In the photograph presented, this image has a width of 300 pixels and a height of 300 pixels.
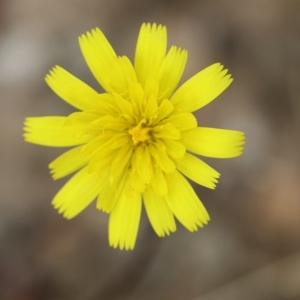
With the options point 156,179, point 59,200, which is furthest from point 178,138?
point 59,200

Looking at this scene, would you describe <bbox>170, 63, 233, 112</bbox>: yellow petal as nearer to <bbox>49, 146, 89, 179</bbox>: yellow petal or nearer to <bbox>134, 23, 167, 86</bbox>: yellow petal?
<bbox>134, 23, 167, 86</bbox>: yellow petal

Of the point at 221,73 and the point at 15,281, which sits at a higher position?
the point at 221,73

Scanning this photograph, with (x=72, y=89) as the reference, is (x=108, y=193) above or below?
below

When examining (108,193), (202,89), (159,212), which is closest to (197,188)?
(159,212)

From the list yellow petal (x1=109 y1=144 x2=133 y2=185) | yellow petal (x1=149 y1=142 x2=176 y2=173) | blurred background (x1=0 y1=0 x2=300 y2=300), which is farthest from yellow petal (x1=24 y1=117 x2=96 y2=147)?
blurred background (x1=0 y1=0 x2=300 y2=300)

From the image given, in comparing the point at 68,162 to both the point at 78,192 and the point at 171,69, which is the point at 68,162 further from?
the point at 171,69

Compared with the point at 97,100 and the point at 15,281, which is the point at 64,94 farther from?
the point at 15,281

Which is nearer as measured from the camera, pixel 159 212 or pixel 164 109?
pixel 164 109
